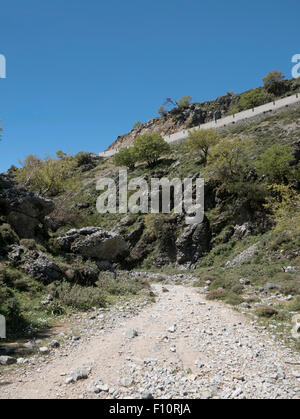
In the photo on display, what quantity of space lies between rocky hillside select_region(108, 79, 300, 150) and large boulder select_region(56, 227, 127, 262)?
5053cm

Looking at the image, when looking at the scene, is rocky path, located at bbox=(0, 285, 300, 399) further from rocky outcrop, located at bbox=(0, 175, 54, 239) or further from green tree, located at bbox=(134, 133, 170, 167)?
green tree, located at bbox=(134, 133, 170, 167)

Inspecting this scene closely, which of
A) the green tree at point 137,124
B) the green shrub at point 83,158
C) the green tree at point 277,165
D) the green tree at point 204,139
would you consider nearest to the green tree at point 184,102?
the green tree at point 137,124

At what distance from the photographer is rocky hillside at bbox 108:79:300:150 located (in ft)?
195

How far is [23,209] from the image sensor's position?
62.4 ft

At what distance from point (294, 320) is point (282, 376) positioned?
12.4ft

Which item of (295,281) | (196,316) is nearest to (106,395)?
(196,316)

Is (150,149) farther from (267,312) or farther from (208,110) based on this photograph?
(267,312)

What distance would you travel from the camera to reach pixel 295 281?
12719 millimetres

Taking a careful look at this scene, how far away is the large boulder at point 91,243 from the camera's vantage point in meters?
Answer: 20.8

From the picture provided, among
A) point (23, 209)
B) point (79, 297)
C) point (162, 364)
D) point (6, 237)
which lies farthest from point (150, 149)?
point (162, 364)

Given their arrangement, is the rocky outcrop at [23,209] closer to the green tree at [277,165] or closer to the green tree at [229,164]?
the green tree at [229,164]

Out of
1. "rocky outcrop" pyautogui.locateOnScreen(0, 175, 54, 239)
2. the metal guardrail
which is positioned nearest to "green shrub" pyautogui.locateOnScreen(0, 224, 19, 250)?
"rocky outcrop" pyautogui.locateOnScreen(0, 175, 54, 239)

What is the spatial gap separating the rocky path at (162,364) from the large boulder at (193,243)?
15608 mm

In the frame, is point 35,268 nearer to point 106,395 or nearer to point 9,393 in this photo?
point 9,393
